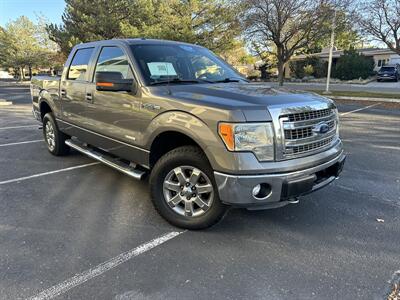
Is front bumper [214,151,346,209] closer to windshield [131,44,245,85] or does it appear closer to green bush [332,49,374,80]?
windshield [131,44,245,85]

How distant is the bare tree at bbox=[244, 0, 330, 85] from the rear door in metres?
18.7

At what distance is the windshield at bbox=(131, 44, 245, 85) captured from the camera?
3914mm

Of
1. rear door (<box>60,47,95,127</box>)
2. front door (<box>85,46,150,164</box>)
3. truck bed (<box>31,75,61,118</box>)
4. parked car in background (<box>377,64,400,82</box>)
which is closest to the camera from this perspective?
front door (<box>85,46,150,164</box>)

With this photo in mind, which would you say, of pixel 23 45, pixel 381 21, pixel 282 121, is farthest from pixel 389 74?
pixel 23 45

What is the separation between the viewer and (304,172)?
10.2ft

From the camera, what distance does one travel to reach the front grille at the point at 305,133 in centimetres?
303

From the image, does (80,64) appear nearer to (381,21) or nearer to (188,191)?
(188,191)

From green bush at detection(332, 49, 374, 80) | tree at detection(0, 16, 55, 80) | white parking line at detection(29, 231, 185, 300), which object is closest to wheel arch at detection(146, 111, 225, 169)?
white parking line at detection(29, 231, 185, 300)

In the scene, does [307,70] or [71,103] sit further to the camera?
[307,70]

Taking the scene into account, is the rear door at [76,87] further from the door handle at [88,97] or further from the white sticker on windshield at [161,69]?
the white sticker on windshield at [161,69]

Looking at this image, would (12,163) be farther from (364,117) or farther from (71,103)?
(364,117)

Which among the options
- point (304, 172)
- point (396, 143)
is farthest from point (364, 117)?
point (304, 172)

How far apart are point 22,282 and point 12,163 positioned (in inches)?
150

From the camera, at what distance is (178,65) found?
421 cm
